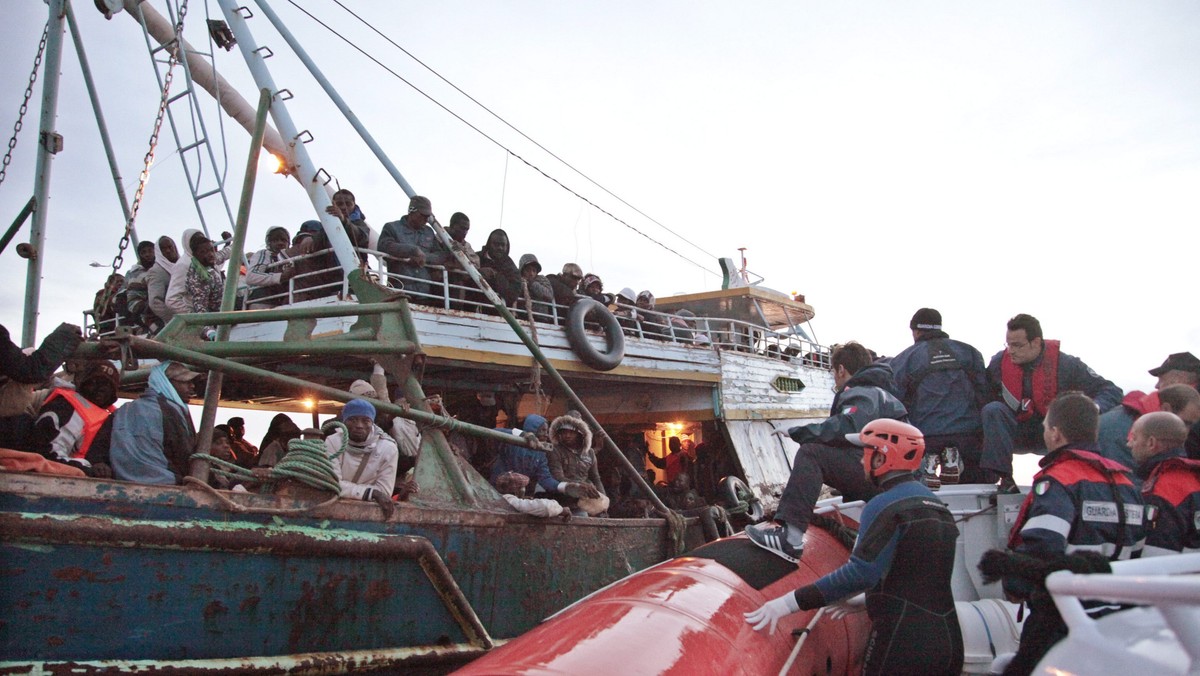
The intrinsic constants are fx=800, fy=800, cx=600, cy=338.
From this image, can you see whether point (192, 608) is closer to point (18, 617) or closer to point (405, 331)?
point (18, 617)

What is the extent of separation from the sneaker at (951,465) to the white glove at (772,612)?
3.17 metres

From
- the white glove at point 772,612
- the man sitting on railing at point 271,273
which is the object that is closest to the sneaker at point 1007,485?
the white glove at point 772,612

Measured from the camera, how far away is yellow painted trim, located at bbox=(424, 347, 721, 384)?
8.73 m

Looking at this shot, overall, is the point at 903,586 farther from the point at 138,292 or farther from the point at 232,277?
the point at 138,292

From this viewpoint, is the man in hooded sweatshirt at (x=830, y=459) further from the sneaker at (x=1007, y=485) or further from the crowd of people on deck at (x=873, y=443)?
the sneaker at (x=1007, y=485)

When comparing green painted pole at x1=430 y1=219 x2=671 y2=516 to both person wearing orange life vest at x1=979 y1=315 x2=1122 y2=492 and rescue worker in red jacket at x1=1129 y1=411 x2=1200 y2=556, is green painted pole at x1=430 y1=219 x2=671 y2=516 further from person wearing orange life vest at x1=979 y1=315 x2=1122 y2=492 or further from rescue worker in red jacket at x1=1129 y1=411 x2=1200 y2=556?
rescue worker in red jacket at x1=1129 y1=411 x2=1200 y2=556

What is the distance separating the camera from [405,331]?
6.11 meters

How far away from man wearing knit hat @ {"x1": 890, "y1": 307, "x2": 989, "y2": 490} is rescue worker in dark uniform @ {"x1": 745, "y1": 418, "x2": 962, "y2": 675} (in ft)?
9.73

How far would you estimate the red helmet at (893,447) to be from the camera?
3742 mm

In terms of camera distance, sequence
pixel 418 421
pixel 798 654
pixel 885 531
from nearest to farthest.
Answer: pixel 885 531 → pixel 798 654 → pixel 418 421

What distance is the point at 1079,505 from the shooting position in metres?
3.49

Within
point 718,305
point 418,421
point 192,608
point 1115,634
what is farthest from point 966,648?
point 718,305

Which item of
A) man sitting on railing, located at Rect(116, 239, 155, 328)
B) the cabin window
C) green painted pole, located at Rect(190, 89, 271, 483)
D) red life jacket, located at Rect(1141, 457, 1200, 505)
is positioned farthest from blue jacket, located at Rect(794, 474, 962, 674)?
the cabin window

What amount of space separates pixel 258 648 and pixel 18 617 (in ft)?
3.77
